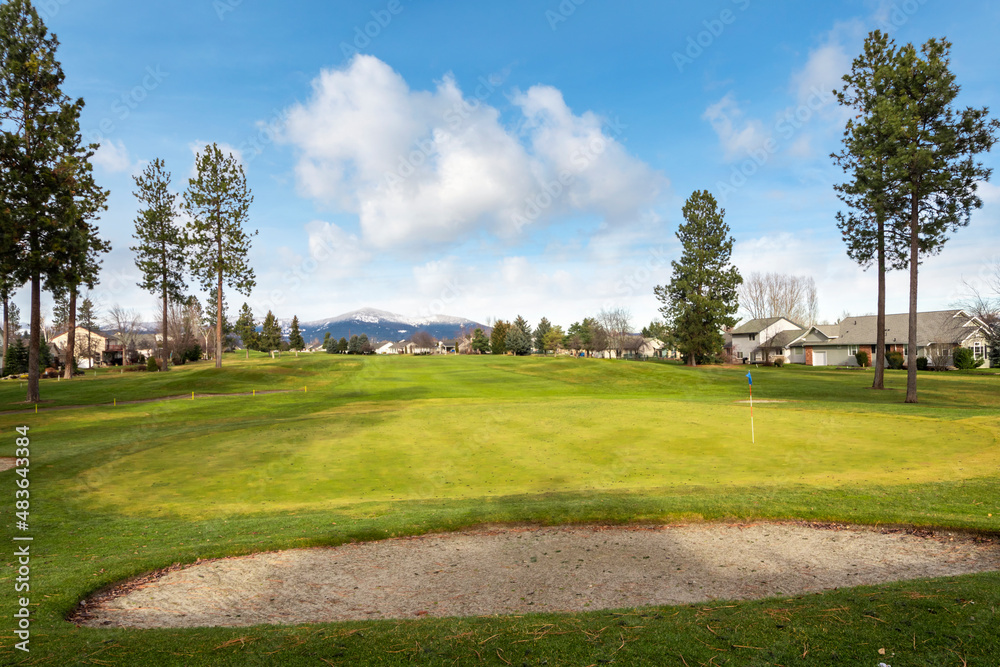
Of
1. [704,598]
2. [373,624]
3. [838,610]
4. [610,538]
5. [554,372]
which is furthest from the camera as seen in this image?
[554,372]

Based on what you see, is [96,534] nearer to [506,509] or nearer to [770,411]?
[506,509]

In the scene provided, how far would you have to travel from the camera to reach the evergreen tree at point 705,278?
65.1 meters

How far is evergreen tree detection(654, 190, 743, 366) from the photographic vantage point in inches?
2564

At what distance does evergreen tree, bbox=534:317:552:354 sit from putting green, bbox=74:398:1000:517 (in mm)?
98405

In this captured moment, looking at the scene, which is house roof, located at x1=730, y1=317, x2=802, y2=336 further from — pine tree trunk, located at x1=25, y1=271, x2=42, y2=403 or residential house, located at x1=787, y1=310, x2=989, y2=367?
pine tree trunk, located at x1=25, y1=271, x2=42, y2=403

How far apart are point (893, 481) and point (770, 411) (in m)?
12.1

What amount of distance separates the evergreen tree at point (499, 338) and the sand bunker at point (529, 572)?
99.5 meters

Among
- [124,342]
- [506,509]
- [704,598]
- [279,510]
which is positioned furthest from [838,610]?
[124,342]

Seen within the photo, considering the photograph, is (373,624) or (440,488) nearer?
(373,624)

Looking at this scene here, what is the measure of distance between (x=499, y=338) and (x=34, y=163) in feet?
276

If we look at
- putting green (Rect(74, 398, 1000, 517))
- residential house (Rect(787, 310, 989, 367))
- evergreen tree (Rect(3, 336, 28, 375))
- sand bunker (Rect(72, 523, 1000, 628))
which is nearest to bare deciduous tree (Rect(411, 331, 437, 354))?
evergreen tree (Rect(3, 336, 28, 375))

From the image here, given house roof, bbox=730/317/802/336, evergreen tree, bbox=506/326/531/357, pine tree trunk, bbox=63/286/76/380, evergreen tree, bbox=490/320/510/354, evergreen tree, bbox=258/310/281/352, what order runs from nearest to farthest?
pine tree trunk, bbox=63/286/76/380
house roof, bbox=730/317/802/336
evergreen tree, bbox=258/310/281/352
evergreen tree, bbox=506/326/531/357
evergreen tree, bbox=490/320/510/354

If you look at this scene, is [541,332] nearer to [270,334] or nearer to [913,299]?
[270,334]

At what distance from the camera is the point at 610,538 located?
7902 millimetres
